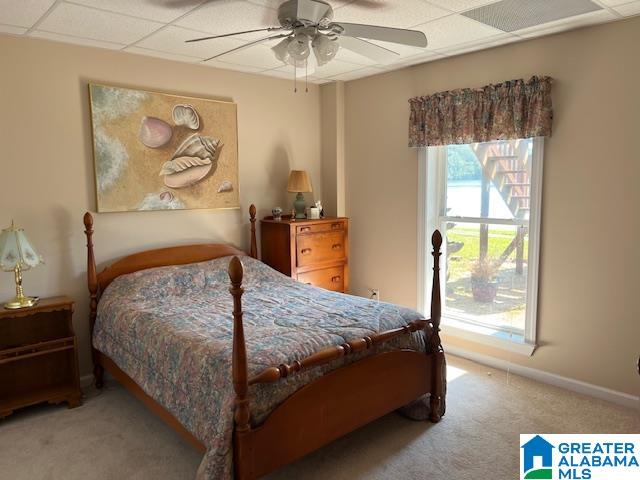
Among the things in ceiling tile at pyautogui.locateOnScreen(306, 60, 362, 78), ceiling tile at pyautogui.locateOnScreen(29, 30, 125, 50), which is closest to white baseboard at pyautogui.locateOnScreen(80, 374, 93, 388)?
ceiling tile at pyautogui.locateOnScreen(29, 30, 125, 50)

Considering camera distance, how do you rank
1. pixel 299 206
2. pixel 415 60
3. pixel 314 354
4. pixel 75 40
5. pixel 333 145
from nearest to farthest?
pixel 314 354, pixel 75 40, pixel 415 60, pixel 299 206, pixel 333 145

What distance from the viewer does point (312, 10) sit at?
7.54ft

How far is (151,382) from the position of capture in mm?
2656

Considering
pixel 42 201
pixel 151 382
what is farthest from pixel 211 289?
pixel 42 201

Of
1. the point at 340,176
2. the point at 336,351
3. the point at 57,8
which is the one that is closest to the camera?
the point at 336,351

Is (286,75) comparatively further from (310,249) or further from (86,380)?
(86,380)

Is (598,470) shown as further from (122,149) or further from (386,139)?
(122,149)

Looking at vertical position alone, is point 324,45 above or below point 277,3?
below

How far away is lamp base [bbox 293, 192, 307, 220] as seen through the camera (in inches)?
173

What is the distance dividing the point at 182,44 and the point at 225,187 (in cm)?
123

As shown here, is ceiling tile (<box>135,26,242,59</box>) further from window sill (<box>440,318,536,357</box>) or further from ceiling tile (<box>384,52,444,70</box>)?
window sill (<box>440,318,536,357</box>)

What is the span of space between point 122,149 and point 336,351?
7.63 feet

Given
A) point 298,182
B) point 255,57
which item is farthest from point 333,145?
point 255,57

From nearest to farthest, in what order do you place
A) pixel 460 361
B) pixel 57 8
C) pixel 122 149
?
pixel 57 8
pixel 122 149
pixel 460 361
